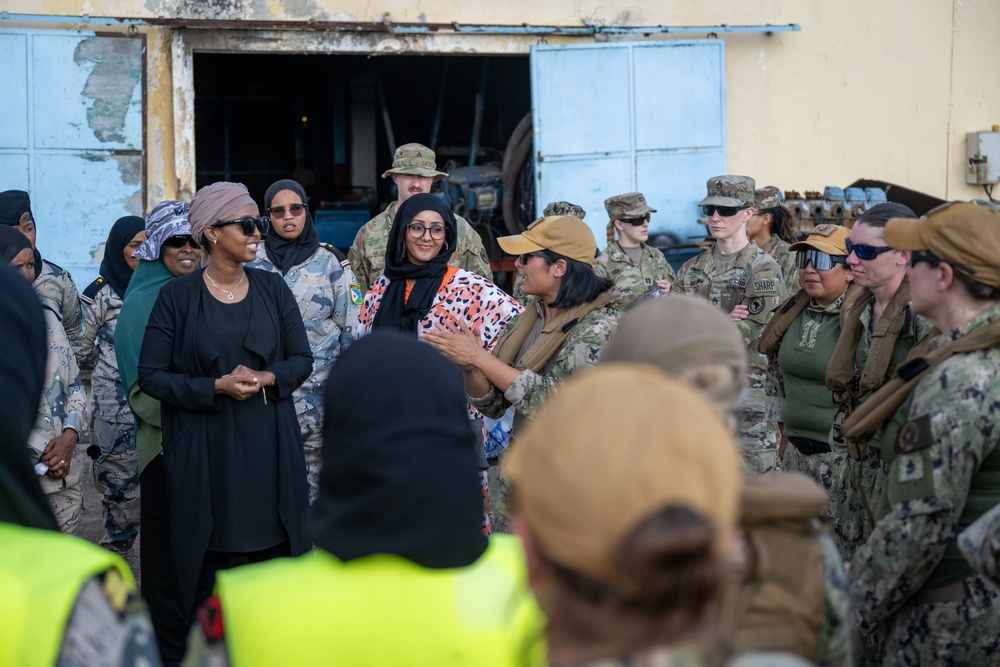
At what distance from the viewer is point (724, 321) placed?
71.7 inches

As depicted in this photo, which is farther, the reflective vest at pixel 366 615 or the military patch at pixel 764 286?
the military patch at pixel 764 286

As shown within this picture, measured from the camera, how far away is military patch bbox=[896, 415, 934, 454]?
9.22ft

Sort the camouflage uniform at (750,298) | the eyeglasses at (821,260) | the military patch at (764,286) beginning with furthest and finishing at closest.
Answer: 1. the military patch at (764,286)
2. the camouflage uniform at (750,298)
3. the eyeglasses at (821,260)

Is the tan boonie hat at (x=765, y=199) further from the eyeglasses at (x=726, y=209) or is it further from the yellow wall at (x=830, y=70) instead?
the yellow wall at (x=830, y=70)

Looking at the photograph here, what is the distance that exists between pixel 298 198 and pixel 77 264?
3.61 meters

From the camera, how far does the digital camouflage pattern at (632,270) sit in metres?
7.87

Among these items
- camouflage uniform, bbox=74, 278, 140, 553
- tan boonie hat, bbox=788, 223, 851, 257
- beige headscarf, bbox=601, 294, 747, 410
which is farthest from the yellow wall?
beige headscarf, bbox=601, 294, 747, 410

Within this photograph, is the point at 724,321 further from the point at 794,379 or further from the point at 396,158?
the point at 396,158

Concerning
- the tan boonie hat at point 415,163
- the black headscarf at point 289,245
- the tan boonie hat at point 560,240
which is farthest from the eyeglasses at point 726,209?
the tan boonie hat at point 560,240

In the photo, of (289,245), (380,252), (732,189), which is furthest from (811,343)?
(380,252)

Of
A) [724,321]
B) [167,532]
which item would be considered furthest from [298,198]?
[724,321]

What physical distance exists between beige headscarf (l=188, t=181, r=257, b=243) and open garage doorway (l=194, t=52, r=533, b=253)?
7.62 metres

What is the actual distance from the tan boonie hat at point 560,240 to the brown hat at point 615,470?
116 inches

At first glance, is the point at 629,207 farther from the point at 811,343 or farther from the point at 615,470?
the point at 615,470
